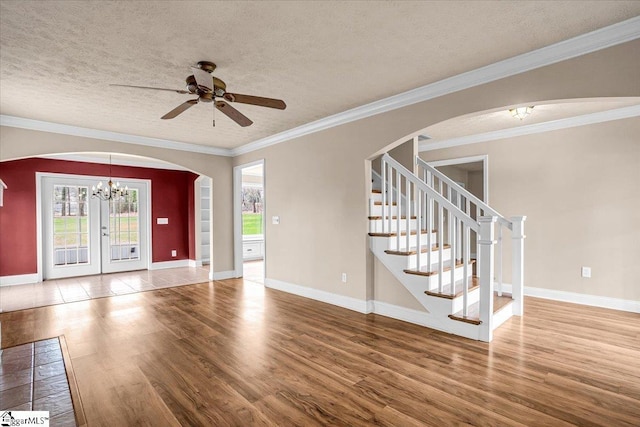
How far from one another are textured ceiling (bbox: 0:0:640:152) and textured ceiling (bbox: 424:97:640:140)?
3.38ft

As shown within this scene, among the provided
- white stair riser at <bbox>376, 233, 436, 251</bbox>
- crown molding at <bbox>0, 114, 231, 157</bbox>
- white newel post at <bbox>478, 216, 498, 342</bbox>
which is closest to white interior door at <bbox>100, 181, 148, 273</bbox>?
crown molding at <bbox>0, 114, 231, 157</bbox>

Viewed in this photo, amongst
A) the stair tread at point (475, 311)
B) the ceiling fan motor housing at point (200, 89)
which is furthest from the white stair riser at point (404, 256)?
the ceiling fan motor housing at point (200, 89)

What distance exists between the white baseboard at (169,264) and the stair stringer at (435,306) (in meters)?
6.07

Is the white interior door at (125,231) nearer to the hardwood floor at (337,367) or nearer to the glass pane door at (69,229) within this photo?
the glass pane door at (69,229)

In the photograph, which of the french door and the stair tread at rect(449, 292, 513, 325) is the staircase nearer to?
the stair tread at rect(449, 292, 513, 325)

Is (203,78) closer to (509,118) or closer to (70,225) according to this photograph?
(509,118)

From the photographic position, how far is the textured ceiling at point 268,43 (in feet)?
6.73

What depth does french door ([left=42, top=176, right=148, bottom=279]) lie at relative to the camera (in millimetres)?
6426

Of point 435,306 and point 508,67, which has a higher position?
point 508,67

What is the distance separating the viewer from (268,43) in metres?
2.46

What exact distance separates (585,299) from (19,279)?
30.8ft

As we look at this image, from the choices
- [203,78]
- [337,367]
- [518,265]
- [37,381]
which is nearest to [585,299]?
[518,265]

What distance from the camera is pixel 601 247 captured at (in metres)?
4.19

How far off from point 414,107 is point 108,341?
13.2ft
